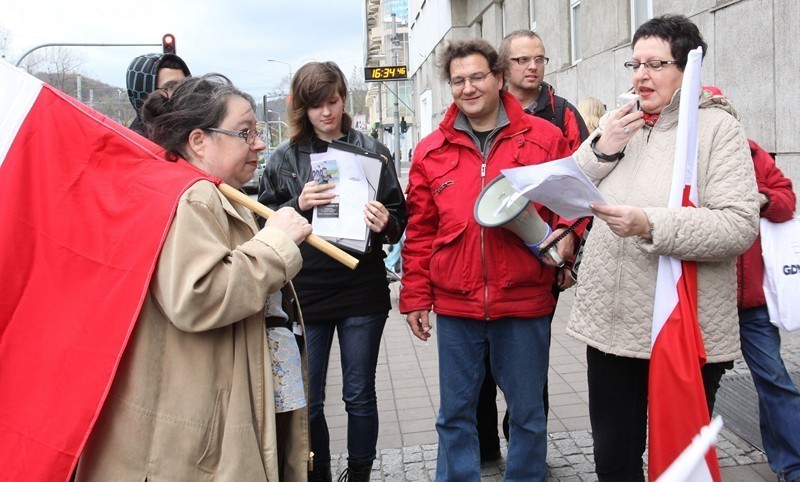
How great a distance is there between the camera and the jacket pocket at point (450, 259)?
125 inches

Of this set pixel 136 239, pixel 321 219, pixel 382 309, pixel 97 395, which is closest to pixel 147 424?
pixel 97 395

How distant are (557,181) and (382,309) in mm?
1307

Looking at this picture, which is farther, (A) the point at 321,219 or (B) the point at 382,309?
(B) the point at 382,309

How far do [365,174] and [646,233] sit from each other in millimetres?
1303

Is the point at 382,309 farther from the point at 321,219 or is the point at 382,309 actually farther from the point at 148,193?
the point at 148,193

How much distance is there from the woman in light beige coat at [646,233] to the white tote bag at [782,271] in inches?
31.9

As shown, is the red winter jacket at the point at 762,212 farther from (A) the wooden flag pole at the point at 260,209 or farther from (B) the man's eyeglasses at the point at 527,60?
(A) the wooden flag pole at the point at 260,209

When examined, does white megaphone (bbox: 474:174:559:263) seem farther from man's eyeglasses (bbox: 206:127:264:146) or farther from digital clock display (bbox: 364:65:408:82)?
digital clock display (bbox: 364:65:408:82)

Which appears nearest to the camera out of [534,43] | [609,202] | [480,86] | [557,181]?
[557,181]

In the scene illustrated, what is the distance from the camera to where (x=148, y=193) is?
211 cm

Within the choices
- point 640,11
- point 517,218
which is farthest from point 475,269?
point 640,11

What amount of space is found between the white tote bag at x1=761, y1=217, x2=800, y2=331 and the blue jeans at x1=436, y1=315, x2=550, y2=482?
3.34 feet

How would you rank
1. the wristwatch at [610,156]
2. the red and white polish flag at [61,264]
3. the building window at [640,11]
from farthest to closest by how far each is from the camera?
the building window at [640,11], the wristwatch at [610,156], the red and white polish flag at [61,264]

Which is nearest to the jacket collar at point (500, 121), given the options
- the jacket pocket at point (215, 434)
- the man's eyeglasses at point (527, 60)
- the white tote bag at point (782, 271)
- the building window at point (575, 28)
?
the man's eyeglasses at point (527, 60)
